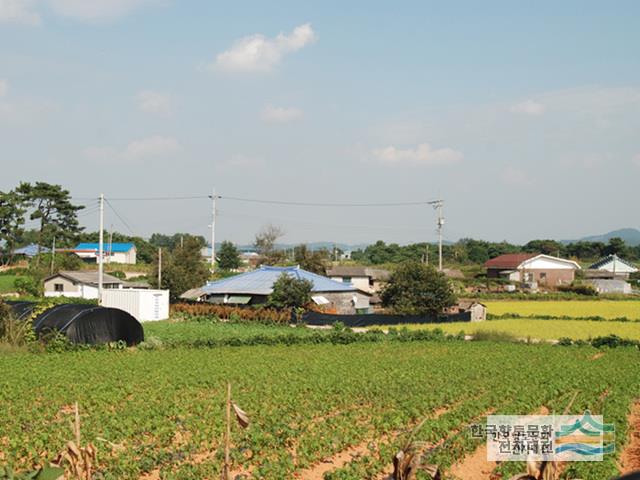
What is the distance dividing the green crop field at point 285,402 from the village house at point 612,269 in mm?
56967

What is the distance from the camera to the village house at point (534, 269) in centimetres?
7838

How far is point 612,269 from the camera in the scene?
286 feet

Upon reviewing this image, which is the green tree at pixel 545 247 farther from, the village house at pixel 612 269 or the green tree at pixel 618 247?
the village house at pixel 612 269

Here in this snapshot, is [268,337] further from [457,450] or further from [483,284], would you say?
[483,284]

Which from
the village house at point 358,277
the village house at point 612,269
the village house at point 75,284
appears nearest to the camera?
the village house at point 75,284

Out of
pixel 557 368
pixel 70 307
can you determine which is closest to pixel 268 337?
pixel 70 307

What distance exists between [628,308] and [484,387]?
38.0m

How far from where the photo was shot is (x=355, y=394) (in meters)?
16.3

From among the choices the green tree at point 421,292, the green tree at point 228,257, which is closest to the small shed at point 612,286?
the green tree at point 421,292

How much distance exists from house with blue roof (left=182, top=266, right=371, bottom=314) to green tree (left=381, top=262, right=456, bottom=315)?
615 centimetres

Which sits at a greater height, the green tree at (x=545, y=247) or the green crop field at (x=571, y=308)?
the green tree at (x=545, y=247)

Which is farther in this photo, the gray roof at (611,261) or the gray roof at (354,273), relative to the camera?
the gray roof at (611,261)

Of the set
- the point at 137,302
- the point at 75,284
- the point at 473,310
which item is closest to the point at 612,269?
the point at 473,310

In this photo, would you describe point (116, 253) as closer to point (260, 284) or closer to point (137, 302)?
point (260, 284)
